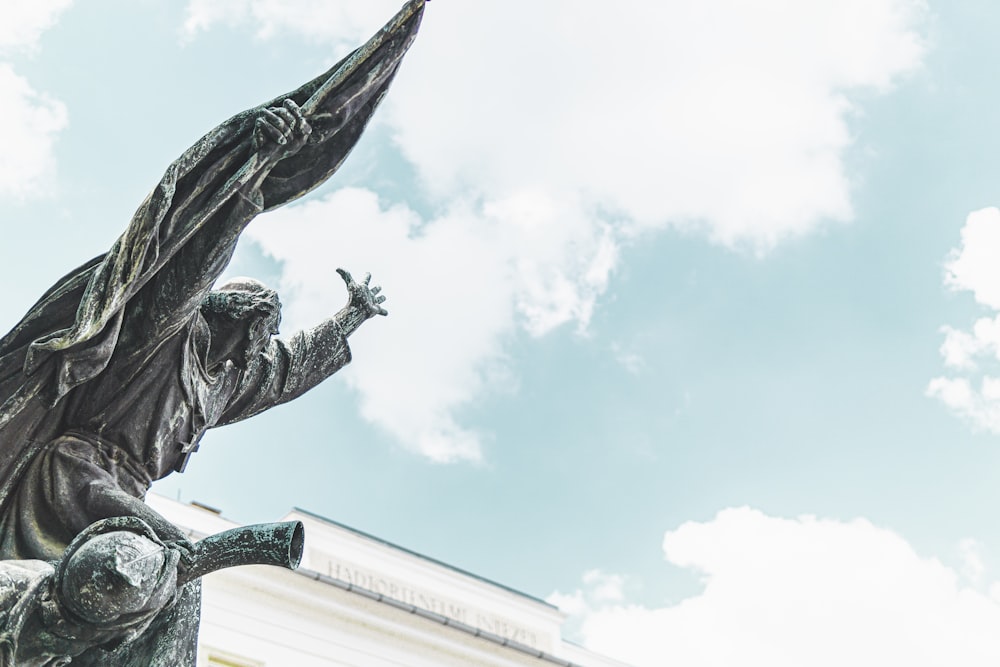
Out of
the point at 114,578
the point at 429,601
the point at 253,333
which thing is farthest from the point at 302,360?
the point at 429,601

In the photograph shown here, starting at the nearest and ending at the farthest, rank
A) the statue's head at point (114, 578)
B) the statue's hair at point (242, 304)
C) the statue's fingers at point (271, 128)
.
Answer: the statue's head at point (114, 578), the statue's fingers at point (271, 128), the statue's hair at point (242, 304)

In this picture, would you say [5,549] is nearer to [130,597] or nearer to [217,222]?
[130,597]

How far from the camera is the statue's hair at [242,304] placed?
3818mm

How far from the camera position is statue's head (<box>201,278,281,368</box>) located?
3.83 m

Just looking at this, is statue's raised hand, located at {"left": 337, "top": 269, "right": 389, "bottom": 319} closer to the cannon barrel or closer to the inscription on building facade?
the cannon barrel

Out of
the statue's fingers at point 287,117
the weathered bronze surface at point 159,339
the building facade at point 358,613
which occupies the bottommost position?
the weathered bronze surface at point 159,339

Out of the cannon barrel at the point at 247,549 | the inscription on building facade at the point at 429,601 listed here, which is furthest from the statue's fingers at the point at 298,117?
the inscription on building facade at the point at 429,601

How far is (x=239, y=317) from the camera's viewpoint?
3.82 meters

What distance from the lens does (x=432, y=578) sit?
92.6 ft

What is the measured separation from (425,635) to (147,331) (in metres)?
23.3

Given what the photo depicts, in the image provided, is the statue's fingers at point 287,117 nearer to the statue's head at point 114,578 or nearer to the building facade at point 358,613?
the statue's head at point 114,578

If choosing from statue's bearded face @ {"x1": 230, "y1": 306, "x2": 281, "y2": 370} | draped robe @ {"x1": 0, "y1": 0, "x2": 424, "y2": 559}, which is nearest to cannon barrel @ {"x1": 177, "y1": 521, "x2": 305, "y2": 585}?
draped robe @ {"x1": 0, "y1": 0, "x2": 424, "y2": 559}

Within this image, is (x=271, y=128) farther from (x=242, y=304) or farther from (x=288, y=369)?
(x=288, y=369)

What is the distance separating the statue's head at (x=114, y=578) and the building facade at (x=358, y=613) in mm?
19589
